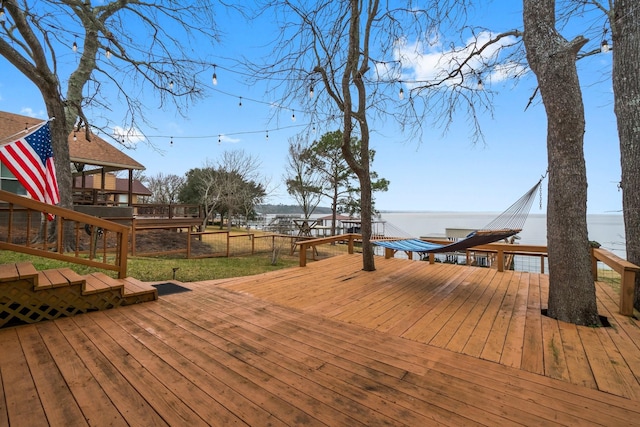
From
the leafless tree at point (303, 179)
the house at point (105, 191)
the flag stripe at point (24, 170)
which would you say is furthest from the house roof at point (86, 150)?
the flag stripe at point (24, 170)

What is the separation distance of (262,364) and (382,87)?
4794 millimetres

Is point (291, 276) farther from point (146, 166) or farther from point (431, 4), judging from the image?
point (146, 166)

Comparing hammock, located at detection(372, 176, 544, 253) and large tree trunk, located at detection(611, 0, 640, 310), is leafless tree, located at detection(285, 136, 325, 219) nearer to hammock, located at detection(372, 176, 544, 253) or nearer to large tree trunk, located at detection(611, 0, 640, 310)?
hammock, located at detection(372, 176, 544, 253)

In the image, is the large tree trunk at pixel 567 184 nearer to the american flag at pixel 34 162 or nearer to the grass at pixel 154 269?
the grass at pixel 154 269

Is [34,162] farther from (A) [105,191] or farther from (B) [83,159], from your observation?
(A) [105,191]

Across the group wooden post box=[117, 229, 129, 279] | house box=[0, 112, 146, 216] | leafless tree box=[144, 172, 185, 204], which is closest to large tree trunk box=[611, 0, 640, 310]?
wooden post box=[117, 229, 129, 279]

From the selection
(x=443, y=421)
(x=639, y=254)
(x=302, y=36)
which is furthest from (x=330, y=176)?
(x=443, y=421)

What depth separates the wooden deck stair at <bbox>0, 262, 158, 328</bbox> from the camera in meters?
2.46

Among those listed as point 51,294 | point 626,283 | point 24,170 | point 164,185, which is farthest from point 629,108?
point 164,185

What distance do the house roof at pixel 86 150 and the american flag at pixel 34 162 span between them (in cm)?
821

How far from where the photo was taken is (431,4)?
4.12 metres

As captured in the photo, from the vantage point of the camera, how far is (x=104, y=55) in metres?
6.19

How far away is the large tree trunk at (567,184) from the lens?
2721 mm

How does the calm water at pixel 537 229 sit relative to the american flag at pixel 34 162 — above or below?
below
